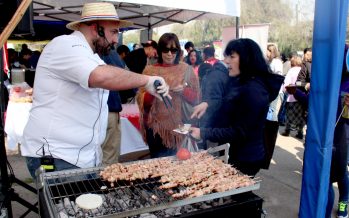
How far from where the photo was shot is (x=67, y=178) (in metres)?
1.96

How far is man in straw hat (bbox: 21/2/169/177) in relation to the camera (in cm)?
178

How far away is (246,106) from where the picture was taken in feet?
7.92

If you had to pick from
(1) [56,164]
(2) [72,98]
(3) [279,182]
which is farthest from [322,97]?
(3) [279,182]

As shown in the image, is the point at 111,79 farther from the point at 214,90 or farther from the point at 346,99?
the point at 346,99

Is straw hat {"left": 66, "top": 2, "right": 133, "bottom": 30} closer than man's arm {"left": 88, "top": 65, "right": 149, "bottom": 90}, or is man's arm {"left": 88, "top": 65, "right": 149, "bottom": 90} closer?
man's arm {"left": 88, "top": 65, "right": 149, "bottom": 90}

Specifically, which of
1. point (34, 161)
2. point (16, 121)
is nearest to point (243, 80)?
point (34, 161)

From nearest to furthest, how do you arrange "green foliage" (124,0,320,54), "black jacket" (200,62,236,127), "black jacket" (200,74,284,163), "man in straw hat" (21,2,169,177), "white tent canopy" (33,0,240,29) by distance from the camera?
"man in straw hat" (21,2,169,177)
"black jacket" (200,74,284,163)
"black jacket" (200,62,236,127)
"white tent canopy" (33,0,240,29)
"green foliage" (124,0,320,54)

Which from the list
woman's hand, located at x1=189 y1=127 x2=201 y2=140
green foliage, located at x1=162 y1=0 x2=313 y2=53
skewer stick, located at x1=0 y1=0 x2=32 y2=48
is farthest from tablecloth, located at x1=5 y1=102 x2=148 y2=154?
green foliage, located at x1=162 y1=0 x2=313 y2=53

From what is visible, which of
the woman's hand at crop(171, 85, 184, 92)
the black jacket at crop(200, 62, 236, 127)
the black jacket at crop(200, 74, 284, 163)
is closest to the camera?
the black jacket at crop(200, 74, 284, 163)

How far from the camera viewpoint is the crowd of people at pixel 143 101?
1807mm

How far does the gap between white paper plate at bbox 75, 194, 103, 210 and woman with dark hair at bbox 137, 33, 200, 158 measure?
6.60 ft

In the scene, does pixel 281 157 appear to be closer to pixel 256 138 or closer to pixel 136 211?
pixel 256 138

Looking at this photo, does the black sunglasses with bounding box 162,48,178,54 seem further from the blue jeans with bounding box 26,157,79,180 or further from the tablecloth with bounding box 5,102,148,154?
the blue jeans with bounding box 26,157,79,180

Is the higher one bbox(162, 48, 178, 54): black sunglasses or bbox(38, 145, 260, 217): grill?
bbox(162, 48, 178, 54): black sunglasses
